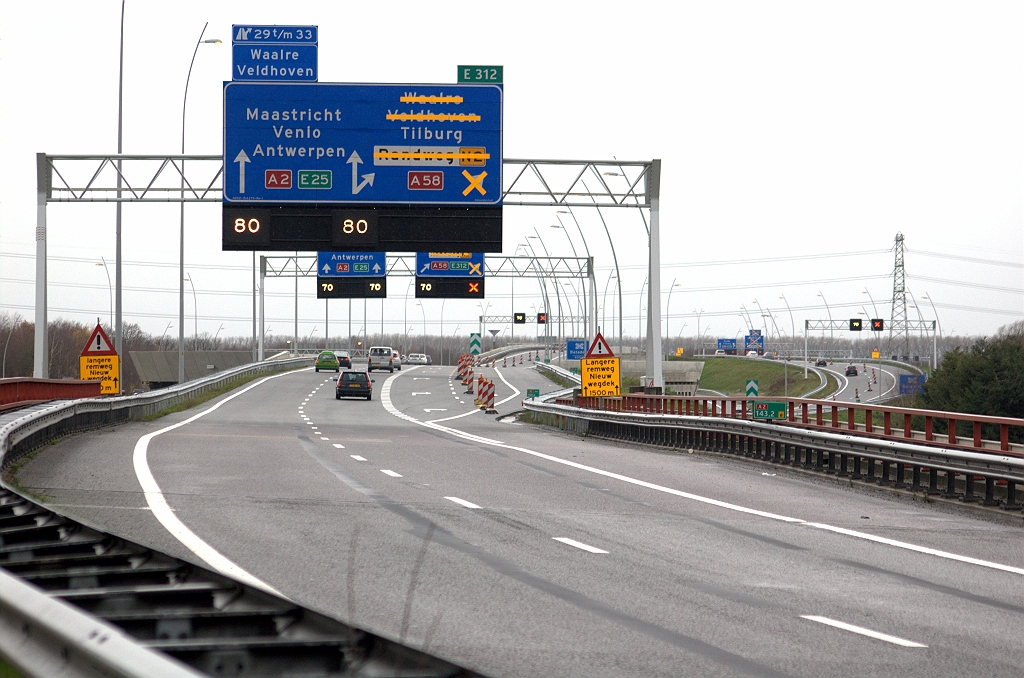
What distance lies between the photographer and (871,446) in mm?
17297

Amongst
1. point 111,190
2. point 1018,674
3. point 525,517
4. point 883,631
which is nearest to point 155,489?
point 525,517

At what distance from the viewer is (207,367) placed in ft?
311

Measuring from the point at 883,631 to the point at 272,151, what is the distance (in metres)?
26.9

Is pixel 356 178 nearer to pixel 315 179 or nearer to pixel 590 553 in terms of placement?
pixel 315 179

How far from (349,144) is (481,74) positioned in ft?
13.4

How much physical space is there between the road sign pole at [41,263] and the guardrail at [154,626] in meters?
30.5

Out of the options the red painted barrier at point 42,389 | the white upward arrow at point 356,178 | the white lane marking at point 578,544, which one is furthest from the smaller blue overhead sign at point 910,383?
the white lane marking at point 578,544

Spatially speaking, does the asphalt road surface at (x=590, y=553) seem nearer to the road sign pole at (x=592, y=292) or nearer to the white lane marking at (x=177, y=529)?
the white lane marking at (x=177, y=529)

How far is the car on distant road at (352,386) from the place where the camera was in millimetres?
58375

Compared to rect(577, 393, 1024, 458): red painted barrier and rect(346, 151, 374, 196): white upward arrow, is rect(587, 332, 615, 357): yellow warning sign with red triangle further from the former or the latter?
rect(346, 151, 374, 196): white upward arrow

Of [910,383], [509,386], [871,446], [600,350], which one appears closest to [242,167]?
[600,350]

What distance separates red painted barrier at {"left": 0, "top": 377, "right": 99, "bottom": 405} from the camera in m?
23.4

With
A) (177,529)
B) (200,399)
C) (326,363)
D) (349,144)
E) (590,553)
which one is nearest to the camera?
(590,553)

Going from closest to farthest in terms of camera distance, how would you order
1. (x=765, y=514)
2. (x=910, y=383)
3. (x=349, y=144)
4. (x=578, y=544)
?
(x=578, y=544) < (x=765, y=514) < (x=349, y=144) < (x=910, y=383)
